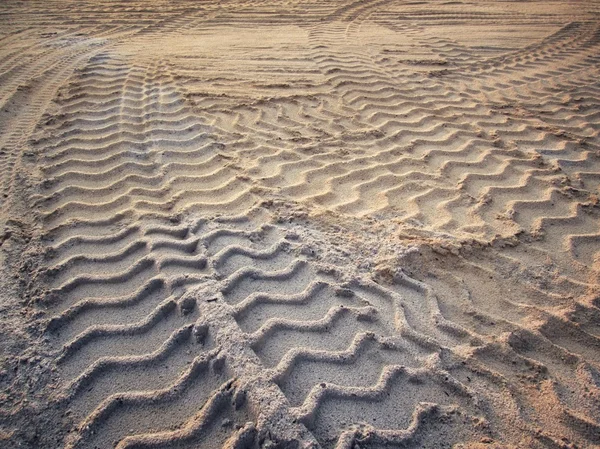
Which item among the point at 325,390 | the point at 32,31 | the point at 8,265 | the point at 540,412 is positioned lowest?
the point at 540,412

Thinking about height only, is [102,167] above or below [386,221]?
above

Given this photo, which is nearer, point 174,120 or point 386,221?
point 386,221

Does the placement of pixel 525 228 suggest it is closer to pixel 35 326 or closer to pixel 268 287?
pixel 268 287

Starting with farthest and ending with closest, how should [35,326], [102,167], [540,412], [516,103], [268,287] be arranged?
1. [516,103]
2. [102,167]
3. [268,287]
4. [35,326]
5. [540,412]

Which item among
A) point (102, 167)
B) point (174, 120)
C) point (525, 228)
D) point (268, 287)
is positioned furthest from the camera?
point (174, 120)

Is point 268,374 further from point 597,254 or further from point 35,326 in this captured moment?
point 597,254

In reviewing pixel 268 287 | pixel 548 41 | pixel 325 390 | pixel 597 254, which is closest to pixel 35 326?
pixel 268 287
